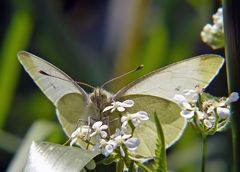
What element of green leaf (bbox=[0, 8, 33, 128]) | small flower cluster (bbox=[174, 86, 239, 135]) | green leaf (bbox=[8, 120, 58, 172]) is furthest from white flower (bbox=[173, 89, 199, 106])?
green leaf (bbox=[0, 8, 33, 128])

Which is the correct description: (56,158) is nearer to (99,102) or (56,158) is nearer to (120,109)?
(120,109)

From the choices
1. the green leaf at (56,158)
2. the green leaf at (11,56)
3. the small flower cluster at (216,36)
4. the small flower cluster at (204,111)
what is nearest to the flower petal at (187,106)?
the small flower cluster at (204,111)

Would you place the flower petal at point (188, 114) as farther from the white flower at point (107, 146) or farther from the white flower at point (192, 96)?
the white flower at point (107, 146)

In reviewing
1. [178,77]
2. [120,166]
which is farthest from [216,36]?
[120,166]

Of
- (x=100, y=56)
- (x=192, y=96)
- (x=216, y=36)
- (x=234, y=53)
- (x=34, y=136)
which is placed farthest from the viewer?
(x=100, y=56)

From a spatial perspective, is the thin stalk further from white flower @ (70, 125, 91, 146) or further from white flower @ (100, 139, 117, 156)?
white flower @ (70, 125, 91, 146)

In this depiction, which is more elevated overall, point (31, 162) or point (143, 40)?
point (31, 162)

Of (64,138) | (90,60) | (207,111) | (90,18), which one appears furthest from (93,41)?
(207,111)

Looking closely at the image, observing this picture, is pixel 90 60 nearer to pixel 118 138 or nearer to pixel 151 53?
pixel 151 53
